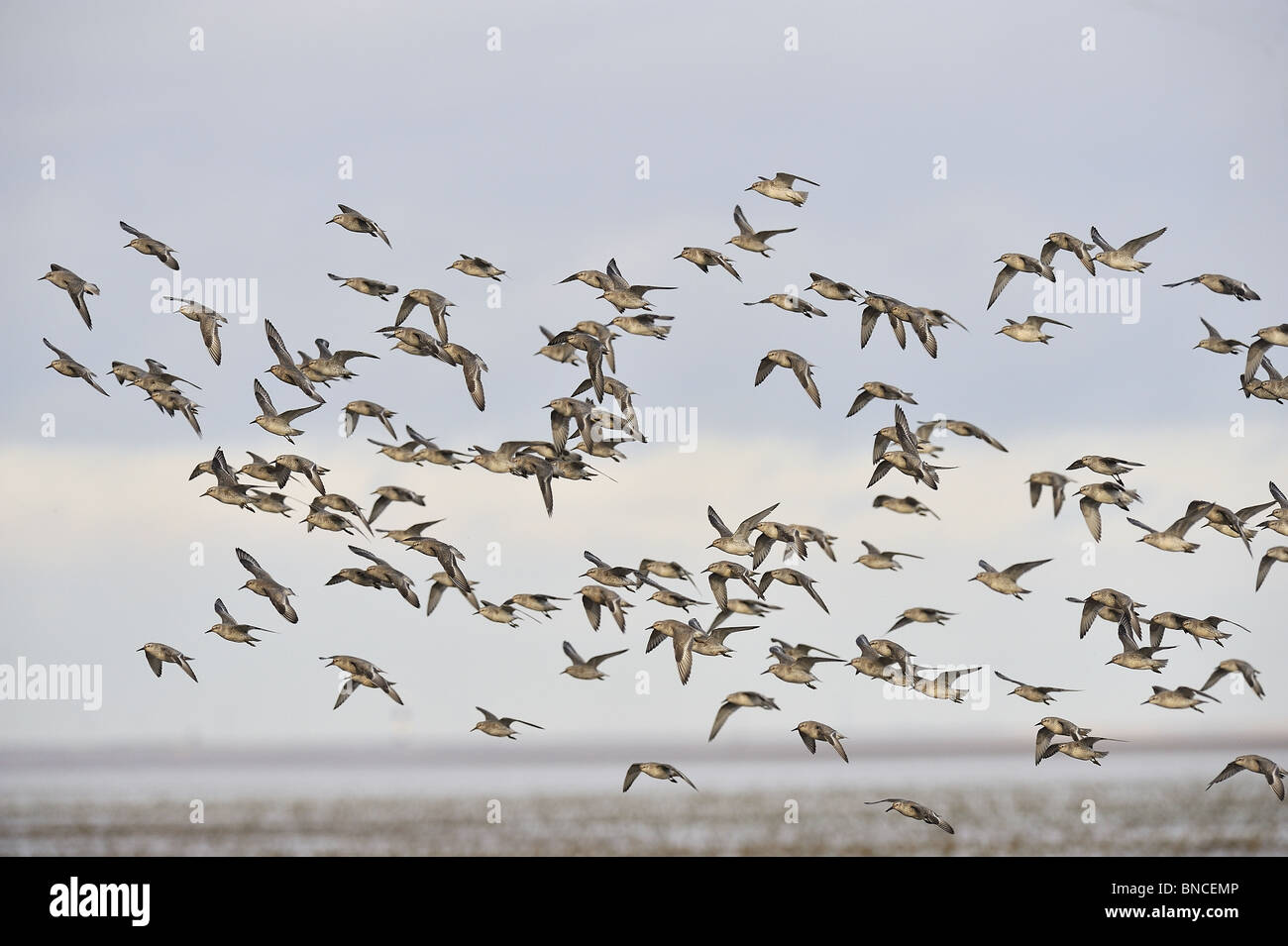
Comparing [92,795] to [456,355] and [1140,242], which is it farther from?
[1140,242]

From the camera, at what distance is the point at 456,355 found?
26.5 metres

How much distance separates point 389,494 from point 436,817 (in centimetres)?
1886

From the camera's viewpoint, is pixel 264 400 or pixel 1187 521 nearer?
pixel 1187 521

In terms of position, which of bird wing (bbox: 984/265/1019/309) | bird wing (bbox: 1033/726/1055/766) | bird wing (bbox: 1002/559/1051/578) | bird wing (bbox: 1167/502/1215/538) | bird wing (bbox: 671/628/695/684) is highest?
bird wing (bbox: 984/265/1019/309)

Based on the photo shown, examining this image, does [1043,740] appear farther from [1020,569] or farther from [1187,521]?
[1187,521]

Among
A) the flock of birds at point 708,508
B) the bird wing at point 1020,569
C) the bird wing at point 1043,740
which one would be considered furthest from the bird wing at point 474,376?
the bird wing at point 1043,740

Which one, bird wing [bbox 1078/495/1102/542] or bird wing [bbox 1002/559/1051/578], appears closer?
bird wing [bbox 1002/559/1051/578]

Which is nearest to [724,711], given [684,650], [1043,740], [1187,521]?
[684,650]

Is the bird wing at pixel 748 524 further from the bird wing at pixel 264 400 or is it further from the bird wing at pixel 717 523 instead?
the bird wing at pixel 264 400

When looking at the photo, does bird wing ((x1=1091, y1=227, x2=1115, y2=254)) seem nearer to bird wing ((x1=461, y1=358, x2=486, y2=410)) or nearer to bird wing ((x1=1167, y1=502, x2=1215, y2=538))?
bird wing ((x1=1167, y1=502, x2=1215, y2=538))

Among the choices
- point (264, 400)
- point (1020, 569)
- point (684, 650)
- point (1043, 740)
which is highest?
point (264, 400)

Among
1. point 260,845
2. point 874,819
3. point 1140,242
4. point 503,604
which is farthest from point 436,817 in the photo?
point 1140,242

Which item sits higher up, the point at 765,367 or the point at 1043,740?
the point at 765,367

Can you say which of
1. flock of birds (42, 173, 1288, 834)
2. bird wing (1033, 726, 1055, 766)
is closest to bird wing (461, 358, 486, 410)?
flock of birds (42, 173, 1288, 834)
